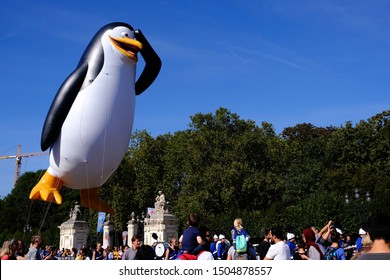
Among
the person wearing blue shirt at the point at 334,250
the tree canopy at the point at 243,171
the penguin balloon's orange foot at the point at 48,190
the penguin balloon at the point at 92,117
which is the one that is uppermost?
the tree canopy at the point at 243,171

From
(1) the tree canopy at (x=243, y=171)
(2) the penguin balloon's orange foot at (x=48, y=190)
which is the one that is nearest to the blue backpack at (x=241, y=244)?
(2) the penguin balloon's orange foot at (x=48, y=190)

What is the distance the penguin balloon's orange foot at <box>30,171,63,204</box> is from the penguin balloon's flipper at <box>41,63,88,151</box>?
0.78m

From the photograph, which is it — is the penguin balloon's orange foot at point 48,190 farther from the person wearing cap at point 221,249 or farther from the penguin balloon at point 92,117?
the person wearing cap at point 221,249

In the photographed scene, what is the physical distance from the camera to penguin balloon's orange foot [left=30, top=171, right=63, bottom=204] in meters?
11.3

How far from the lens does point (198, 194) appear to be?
148 ft

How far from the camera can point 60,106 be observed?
1116 centimetres

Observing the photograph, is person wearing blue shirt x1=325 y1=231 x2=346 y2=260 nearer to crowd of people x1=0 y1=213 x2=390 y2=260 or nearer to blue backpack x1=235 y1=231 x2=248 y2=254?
crowd of people x1=0 y1=213 x2=390 y2=260

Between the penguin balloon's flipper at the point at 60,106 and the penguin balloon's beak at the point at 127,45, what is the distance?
1.04 m

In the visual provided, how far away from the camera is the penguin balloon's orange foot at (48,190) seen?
1130 centimetres

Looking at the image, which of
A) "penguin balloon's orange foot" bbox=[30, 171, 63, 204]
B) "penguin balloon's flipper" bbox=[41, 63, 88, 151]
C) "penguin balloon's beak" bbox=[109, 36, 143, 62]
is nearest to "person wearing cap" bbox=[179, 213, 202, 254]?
"penguin balloon's orange foot" bbox=[30, 171, 63, 204]

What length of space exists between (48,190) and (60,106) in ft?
6.23
